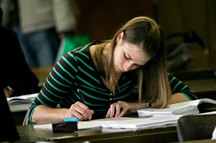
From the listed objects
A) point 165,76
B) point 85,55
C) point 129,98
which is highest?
point 85,55

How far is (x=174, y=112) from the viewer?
5.28ft

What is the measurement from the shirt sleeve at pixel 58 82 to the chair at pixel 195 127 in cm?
81

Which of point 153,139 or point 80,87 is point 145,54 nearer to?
point 80,87

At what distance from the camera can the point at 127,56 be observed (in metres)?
1.82

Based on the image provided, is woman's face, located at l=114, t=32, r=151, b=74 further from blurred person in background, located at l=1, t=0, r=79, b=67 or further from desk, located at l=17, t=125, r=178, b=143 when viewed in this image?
blurred person in background, located at l=1, t=0, r=79, b=67

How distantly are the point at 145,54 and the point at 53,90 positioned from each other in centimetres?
49

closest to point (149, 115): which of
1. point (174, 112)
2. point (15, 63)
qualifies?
point (174, 112)

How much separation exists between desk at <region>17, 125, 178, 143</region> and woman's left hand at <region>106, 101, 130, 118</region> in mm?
362

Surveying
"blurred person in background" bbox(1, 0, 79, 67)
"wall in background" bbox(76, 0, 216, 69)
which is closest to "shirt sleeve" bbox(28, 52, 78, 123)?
"blurred person in background" bbox(1, 0, 79, 67)

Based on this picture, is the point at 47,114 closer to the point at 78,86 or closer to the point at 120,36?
the point at 78,86

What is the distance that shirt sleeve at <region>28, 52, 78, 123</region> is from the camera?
1849 mm

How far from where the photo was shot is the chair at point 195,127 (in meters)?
1.17

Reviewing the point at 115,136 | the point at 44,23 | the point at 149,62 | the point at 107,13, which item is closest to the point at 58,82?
the point at 149,62

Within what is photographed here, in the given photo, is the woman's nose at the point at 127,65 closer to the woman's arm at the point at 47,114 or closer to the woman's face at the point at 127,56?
the woman's face at the point at 127,56
